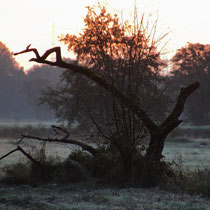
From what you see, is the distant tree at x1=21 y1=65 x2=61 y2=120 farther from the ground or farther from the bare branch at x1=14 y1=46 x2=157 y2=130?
the ground

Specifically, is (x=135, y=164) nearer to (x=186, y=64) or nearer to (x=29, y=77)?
(x=186, y=64)

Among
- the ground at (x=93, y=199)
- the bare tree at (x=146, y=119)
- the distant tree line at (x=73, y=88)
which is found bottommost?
the ground at (x=93, y=199)

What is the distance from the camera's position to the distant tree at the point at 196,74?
63.4 metres

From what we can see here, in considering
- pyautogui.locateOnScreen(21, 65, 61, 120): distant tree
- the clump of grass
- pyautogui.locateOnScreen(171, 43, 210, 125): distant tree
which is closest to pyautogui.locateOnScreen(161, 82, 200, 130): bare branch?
the clump of grass

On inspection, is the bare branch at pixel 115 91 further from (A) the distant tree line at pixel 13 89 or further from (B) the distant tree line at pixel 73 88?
(A) the distant tree line at pixel 13 89

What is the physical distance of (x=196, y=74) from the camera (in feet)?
209

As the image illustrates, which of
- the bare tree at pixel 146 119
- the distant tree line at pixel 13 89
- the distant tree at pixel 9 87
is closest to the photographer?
the bare tree at pixel 146 119

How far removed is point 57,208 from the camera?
Answer: 7.50 meters

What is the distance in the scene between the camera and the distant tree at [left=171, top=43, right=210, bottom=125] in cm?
6344

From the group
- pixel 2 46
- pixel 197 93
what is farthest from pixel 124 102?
pixel 2 46

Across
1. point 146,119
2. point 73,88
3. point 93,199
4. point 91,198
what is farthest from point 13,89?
point 93,199

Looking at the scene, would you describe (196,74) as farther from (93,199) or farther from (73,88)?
(93,199)

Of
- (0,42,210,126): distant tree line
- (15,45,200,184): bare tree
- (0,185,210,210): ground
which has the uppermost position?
(0,42,210,126): distant tree line

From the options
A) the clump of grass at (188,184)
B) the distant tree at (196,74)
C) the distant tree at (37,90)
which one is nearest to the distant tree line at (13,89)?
the distant tree at (37,90)
